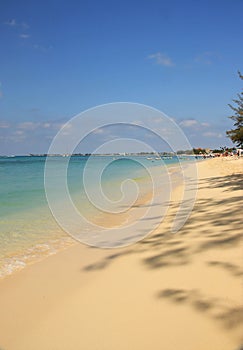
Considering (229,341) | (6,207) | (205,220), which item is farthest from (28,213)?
(229,341)

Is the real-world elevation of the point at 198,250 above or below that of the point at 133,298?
above

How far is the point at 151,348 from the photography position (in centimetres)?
208

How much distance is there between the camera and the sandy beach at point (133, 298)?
2203mm

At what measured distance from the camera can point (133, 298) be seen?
110 inches

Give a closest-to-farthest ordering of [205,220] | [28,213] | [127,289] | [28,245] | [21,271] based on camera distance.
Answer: [127,289] < [21,271] < [28,245] < [205,220] < [28,213]

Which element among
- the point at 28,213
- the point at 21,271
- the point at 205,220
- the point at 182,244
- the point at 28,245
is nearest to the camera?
the point at 21,271

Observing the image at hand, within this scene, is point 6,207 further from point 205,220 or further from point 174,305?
point 174,305

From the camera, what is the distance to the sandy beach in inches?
86.7

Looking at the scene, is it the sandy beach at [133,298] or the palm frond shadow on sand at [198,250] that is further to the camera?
the palm frond shadow on sand at [198,250]

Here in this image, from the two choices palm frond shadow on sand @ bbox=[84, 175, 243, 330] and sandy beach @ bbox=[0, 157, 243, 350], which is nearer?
sandy beach @ bbox=[0, 157, 243, 350]

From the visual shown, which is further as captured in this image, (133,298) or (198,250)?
(198,250)

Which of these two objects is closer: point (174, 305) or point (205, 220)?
point (174, 305)

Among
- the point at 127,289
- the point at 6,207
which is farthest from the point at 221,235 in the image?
the point at 6,207

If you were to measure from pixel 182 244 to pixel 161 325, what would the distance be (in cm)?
199
